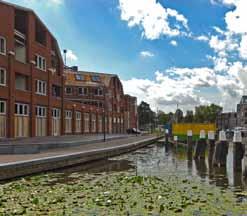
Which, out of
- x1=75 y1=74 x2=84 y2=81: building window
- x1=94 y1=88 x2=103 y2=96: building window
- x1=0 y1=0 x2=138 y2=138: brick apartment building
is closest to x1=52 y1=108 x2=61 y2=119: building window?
x1=0 y1=0 x2=138 y2=138: brick apartment building

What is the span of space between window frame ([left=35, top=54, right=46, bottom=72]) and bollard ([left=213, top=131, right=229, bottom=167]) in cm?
2954

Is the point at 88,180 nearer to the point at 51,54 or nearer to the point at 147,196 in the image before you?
the point at 147,196

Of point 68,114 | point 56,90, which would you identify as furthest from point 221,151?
point 68,114

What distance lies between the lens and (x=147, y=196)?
14055 millimetres

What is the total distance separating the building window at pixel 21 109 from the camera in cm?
4430

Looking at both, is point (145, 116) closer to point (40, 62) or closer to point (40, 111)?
point (40, 62)

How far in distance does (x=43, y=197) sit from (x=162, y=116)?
165 m

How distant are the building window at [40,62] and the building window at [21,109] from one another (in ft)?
21.2

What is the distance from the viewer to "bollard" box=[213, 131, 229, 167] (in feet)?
87.5

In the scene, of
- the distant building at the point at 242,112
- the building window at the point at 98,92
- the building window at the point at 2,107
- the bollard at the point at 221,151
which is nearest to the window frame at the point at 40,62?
the building window at the point at 2,107

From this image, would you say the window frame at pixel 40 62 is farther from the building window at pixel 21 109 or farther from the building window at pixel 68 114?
the building window at pixel 68 114

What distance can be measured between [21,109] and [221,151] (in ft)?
82.9

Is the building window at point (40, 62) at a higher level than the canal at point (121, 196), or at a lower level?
higher

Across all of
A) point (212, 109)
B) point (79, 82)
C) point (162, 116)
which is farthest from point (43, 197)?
point (162, 116)
